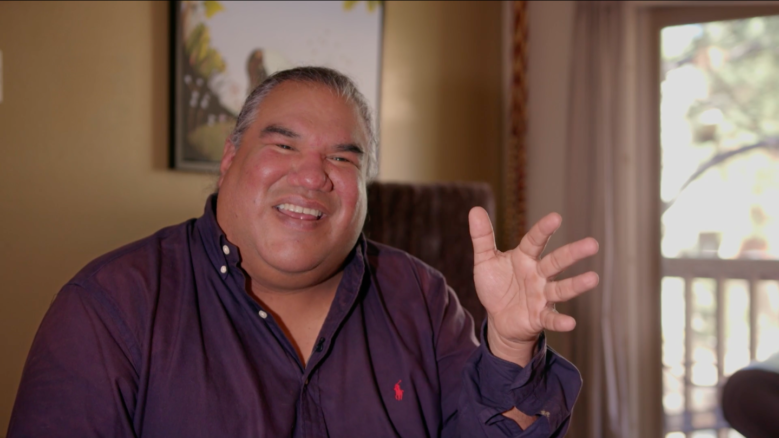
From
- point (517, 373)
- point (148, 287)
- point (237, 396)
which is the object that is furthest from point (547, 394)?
point (148, 287)

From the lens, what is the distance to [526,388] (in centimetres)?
116

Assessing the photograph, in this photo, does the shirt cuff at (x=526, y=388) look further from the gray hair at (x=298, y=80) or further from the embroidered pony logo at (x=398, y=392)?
the gray hair at (x=298, y=80)

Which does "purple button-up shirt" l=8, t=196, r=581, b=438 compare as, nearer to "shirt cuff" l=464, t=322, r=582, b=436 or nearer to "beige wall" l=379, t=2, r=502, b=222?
"shirt cuff" l=464, t=322, r=582, b=436

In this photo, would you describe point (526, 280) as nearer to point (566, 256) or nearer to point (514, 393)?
point (566, 256)

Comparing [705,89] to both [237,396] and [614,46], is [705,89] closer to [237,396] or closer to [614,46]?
[614,46]

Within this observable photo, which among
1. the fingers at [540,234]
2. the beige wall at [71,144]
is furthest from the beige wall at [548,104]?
the fingers at [540,234]

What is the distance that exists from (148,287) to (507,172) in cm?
267

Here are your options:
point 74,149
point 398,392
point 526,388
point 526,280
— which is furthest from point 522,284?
point 74,149

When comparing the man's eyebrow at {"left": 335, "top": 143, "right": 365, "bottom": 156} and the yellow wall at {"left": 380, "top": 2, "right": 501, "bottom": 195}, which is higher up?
the yellow wall at {"left": 380, "top": 2, "right": 501, "bottom": 195}

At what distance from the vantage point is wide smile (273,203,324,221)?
1.27 m

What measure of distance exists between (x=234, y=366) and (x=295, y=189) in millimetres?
358

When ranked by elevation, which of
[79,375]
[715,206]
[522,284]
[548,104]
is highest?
[548,104]

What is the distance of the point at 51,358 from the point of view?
104cm

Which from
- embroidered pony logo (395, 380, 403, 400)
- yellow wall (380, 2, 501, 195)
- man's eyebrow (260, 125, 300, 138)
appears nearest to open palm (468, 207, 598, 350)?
embroidered pony logo (395, 380, 403, 400)
